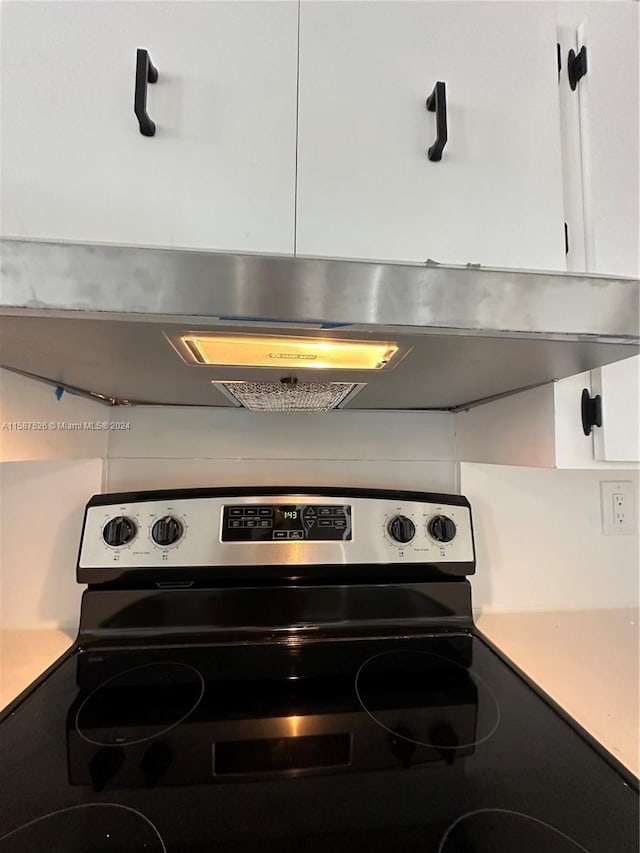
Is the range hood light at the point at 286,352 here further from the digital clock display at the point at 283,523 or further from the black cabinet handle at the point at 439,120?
the digital clock display at the point at 283,523

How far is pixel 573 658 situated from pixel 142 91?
1100mm

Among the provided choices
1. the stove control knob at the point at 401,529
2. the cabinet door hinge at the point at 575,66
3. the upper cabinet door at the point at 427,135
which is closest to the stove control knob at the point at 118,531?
the stove control knob at the point at 401,529

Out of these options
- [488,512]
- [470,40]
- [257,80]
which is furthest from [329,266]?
[488,512]

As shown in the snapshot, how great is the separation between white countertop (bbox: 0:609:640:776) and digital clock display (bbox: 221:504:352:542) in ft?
1.27

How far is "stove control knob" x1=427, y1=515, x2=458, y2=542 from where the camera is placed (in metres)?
0.84

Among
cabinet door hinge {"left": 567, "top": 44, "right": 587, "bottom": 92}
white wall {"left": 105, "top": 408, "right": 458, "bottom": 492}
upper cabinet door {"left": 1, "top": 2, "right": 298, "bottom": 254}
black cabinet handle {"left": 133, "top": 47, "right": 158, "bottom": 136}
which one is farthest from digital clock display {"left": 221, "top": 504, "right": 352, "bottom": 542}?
cabinet door hinge {"left": 567, "top": 44, "right": 587, "bottom": 92}

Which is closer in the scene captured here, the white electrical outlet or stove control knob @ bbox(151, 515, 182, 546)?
Result: stove control knob @ bbox(151, 515, 182, 546)

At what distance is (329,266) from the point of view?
367mm

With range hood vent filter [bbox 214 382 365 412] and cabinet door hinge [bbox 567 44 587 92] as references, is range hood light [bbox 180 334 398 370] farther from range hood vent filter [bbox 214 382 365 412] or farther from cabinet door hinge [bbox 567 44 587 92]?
cabinet door hinge [bbox 567 44 587 92]

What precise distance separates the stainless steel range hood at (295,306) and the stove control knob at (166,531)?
39cm

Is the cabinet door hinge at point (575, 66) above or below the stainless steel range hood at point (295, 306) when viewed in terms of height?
above

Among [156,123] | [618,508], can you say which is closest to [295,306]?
[156,123]

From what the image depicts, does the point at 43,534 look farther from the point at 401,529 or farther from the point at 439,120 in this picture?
the point at 439,120

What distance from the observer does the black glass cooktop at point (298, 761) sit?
1.39ft
